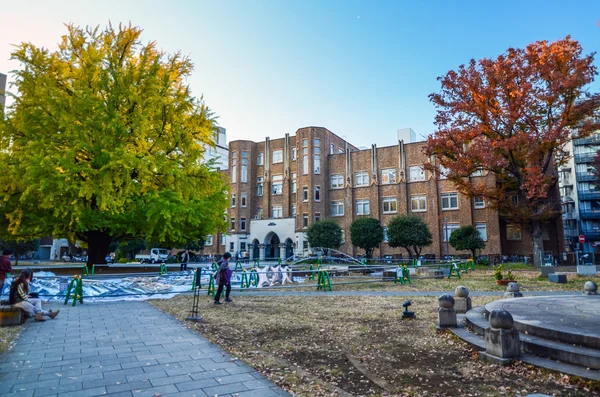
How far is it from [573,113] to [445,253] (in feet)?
64.7

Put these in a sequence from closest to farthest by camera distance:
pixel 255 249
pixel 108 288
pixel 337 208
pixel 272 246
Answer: pixel 108 288
pixel 337 208
pixel 272 246
pixel 255 249

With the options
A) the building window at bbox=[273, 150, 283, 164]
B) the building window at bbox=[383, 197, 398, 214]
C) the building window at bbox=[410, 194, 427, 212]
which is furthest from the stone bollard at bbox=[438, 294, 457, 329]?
the building window at bbox=[273, 150, 283, 164]

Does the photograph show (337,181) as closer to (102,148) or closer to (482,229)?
(482,229)

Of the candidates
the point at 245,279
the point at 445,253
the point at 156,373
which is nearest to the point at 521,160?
the point at 445,253

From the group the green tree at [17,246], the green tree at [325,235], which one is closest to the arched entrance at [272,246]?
the green tree at [325,235]

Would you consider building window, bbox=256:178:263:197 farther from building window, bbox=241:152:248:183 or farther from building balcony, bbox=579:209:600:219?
building balcony, bbox=579:209:600:219

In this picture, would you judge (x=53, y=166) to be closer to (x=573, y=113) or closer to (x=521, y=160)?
(x=521, y=160)

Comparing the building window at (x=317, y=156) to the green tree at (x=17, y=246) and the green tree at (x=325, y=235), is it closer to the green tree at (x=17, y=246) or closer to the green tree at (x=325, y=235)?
the green tree at (x=325, y=235)

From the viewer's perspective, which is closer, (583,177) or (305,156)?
(305,156)

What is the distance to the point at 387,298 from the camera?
14.4 metres

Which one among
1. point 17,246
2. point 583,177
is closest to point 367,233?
point 17,246

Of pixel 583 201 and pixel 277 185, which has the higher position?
pixel 277 185

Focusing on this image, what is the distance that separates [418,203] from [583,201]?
1461 inches

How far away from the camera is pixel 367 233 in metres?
40.7
